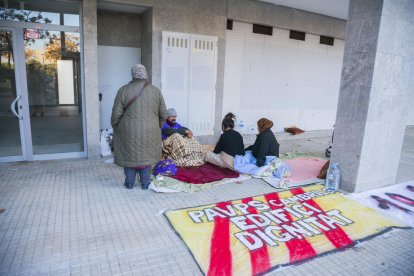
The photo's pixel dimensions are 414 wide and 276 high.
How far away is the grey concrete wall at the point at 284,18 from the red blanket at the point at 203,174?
374cm

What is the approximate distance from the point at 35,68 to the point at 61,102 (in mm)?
726

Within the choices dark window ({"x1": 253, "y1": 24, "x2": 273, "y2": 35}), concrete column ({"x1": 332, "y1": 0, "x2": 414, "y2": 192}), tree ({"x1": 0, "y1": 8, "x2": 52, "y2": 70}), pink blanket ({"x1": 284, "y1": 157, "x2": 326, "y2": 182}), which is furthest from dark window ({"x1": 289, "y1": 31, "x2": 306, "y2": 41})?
tree ({"x1": 0, "y1": 8, "x2": 52, "y2": 70})

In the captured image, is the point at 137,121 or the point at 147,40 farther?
the point at 147,40

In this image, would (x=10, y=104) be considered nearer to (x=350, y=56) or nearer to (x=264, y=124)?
(x=264, y=124)

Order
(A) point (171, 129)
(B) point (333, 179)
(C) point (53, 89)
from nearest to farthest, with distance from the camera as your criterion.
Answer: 1. (B) point (333, 179)
2. (C) point (53, 89)
3. (A) point (171, 129)

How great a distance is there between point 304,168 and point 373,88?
2.12 meters

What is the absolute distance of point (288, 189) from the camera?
4680mm

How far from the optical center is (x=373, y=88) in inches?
170

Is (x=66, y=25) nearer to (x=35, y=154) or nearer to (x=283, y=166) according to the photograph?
(x=35, y=154)

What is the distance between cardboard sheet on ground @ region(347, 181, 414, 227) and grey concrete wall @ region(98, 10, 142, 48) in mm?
5544

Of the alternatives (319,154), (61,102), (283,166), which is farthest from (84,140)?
(319,154)

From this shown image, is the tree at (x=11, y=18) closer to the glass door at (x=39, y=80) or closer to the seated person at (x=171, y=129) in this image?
the glass door at (x=39, y=80)

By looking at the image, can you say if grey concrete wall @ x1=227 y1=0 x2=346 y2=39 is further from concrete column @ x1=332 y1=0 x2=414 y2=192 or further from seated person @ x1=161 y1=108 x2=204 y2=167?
seated person @ x1=161 y1=108 x2=204 y2=167

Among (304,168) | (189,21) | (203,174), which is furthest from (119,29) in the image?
(304,168)
